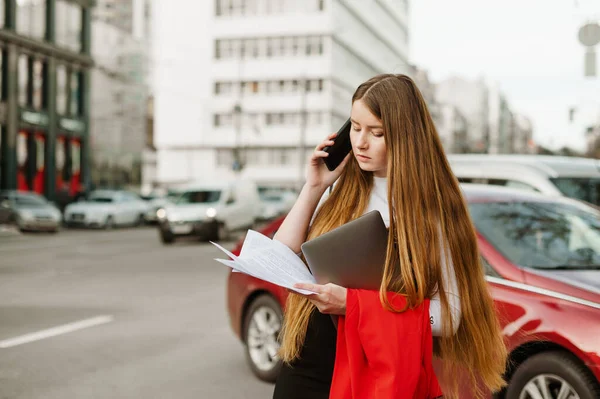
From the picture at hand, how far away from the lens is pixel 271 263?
2492mm

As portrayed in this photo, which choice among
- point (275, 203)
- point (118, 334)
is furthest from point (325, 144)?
point (275, 203)

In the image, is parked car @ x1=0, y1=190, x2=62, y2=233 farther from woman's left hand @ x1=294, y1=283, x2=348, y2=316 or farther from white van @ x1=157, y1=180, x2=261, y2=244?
woman's left hand @ x1=294, y1=283, x2=348, y2=316

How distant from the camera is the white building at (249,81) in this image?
74688mm

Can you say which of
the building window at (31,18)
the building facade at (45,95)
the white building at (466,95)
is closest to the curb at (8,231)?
the building facade at (45,95)

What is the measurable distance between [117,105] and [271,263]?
63.3m

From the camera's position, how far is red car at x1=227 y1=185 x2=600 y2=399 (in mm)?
4465

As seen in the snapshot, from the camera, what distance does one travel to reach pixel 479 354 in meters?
2.50

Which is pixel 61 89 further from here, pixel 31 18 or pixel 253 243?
pixel 253 243

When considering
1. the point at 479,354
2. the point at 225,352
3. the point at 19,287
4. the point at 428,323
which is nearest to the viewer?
the point at 428,323

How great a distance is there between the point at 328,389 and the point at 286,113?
7382 centimetres

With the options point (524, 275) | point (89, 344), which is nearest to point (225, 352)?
point (89, 344)

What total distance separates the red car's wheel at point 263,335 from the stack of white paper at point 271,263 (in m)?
3.98

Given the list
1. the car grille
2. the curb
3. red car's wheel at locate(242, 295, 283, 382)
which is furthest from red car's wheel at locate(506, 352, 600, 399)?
the car grille

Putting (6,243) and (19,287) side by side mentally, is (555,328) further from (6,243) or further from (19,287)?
(6,243)
